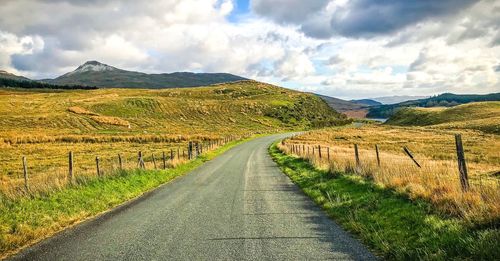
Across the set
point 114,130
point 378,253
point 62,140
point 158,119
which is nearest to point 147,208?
point 378,253

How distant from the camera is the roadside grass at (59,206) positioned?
1049 cm

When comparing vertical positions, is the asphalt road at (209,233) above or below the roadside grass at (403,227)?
below

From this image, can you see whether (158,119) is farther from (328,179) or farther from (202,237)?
(202,237)

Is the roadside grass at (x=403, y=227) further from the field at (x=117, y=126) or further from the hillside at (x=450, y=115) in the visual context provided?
the hillside at (x=450, y=115)

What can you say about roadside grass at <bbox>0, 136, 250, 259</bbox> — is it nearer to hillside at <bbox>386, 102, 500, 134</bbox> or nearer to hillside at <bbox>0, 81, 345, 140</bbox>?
hillside at <bbox>0, 81, 345, 140</bbox>

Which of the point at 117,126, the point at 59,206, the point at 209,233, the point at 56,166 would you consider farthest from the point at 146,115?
the point at 209,233

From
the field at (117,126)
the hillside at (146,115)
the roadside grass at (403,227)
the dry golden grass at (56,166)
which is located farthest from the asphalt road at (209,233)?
the hillside at (146,115)

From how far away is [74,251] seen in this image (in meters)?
9.09

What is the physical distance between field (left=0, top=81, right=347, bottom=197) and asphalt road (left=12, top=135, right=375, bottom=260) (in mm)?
4545

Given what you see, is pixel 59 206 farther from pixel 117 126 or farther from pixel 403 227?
pixel 117 126

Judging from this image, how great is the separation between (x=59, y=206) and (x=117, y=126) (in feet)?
281

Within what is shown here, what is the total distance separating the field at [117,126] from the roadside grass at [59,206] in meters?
0.84

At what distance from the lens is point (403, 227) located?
376 inches

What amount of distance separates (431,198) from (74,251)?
338 inches
